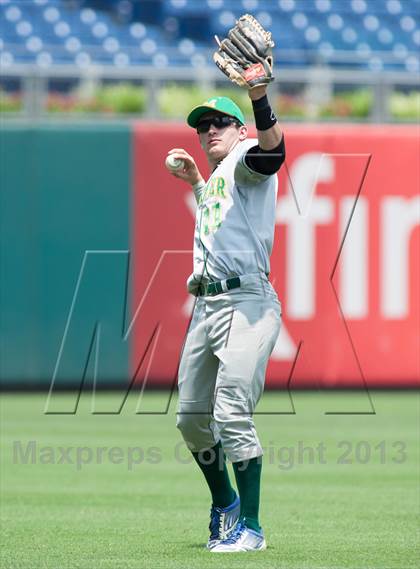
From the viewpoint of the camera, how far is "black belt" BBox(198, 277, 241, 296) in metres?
4.88

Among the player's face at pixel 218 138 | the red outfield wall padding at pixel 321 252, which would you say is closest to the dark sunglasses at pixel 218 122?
the player's face at pixel 218 138

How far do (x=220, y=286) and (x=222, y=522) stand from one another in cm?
100

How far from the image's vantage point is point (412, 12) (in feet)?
55.4

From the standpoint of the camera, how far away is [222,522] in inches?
197

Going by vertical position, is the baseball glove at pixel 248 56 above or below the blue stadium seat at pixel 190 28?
below

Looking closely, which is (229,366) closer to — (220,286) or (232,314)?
(232,314)

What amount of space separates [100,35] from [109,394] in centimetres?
594

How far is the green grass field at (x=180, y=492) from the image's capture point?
480 centimetres

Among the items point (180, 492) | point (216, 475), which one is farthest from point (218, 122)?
point (180, 492)

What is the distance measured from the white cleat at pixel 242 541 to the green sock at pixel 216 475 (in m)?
0.18

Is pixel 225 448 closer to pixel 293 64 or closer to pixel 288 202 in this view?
pixel 288 202

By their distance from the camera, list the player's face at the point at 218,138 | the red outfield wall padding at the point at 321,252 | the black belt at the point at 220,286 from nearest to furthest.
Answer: the black belt at the point at 220,286
the player's face at the point at 218,138
the red outfield wall padding at the point at 321,252

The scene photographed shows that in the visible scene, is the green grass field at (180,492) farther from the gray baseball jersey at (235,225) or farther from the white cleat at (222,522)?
the gray baseball jersey at (235,225)

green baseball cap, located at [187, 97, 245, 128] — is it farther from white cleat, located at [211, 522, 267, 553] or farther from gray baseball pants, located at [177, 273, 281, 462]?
white cleat, located at [211, 522, 267, 553]
